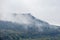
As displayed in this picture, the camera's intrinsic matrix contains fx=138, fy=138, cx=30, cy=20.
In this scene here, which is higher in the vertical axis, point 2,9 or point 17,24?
point 2,9

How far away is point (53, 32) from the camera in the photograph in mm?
2004

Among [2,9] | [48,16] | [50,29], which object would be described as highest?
[2,9]

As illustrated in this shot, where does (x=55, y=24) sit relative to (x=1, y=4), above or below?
below

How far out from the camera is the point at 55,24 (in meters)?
2.01

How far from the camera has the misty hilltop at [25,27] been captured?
196 cm

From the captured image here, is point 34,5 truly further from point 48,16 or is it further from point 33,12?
point 48,16

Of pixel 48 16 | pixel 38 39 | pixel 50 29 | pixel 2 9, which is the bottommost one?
pixel 38 39

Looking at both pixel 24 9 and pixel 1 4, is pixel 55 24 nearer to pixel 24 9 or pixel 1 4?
pixel 24 9

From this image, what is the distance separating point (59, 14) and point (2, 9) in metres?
0.83

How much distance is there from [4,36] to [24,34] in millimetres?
283

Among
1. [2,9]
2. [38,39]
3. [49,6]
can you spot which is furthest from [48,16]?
[2,9]

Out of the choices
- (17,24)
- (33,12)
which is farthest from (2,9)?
(33,12)

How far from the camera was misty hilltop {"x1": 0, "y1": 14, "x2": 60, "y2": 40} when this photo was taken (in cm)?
196

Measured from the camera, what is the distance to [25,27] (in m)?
1.99
